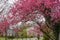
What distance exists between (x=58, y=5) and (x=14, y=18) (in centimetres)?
217

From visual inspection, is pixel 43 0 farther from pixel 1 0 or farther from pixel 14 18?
pixel 1 0

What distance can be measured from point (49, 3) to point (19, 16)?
1.58 metres

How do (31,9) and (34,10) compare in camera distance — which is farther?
(34,10)

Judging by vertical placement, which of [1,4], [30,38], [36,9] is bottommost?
[30,38]

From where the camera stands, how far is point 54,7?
9.40m

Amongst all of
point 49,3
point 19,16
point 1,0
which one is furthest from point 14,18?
point 1,0

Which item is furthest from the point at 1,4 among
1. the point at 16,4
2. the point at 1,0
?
the point at 16,4

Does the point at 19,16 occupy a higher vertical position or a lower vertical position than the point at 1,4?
lower

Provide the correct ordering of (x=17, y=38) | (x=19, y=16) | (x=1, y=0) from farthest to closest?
(x=17, y=38), (x=1, y=0), (x=19, y=16)

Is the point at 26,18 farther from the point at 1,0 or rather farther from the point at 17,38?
the point at 17,38

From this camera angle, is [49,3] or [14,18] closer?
[49,3]

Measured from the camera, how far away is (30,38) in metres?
23.0

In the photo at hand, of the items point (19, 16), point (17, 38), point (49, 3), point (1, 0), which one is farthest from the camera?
point (17, 38)

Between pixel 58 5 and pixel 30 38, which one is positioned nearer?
pixel 58 5
